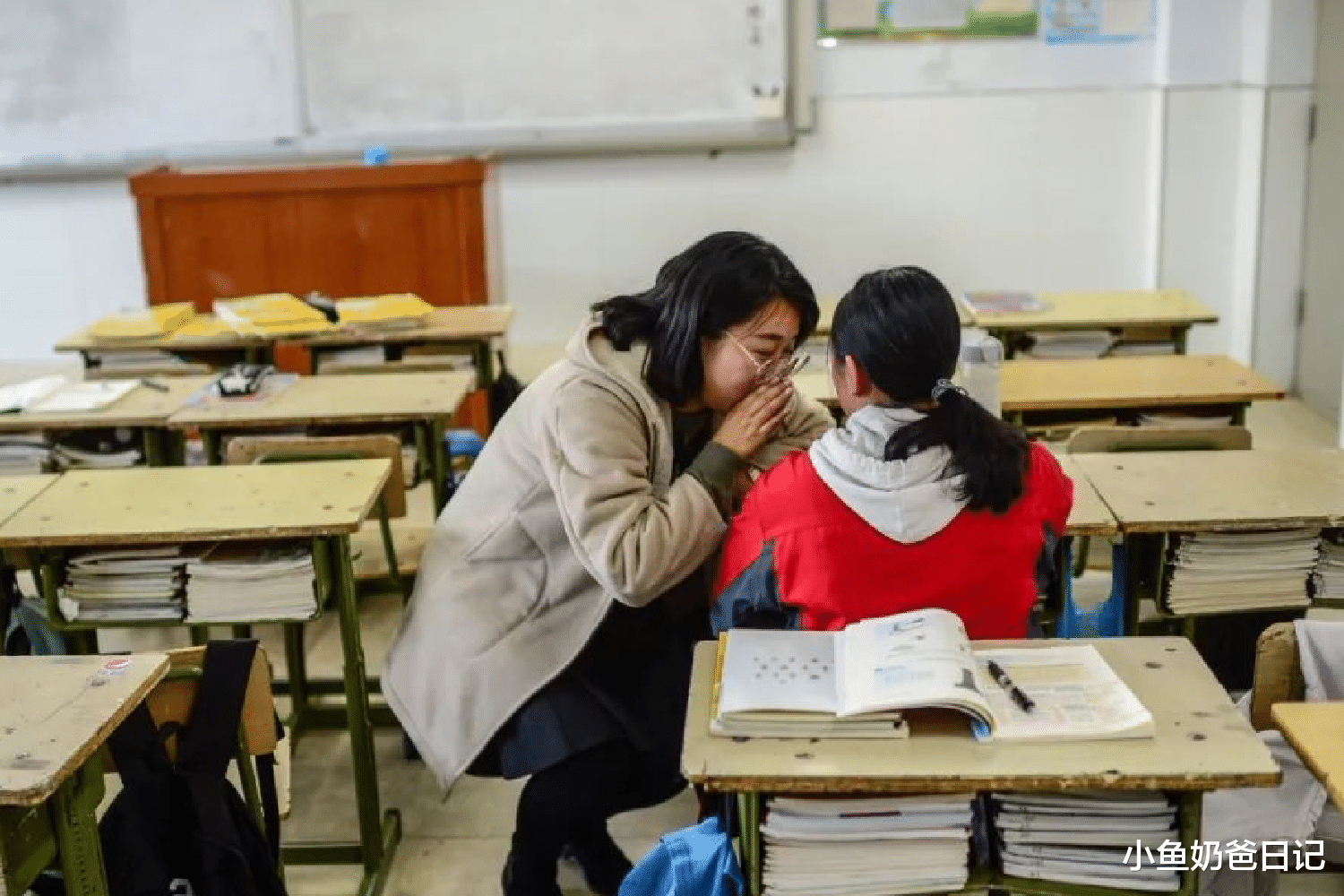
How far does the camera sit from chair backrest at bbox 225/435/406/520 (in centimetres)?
321

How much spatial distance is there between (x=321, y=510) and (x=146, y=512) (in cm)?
33

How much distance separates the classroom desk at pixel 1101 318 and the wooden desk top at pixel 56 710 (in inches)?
117

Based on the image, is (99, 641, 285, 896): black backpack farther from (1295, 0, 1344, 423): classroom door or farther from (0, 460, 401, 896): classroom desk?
(1295, 0, 1344, 423): classroom door

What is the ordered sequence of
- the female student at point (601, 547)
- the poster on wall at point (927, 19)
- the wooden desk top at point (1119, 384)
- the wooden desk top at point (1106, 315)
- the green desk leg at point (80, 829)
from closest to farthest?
the green desk leg at point (80, 829), the female student at point (601, 547), the wooden desk top at point (1119, 384), the wooden desk top at point (1106, 315), the poster on wall at point (927, 19)

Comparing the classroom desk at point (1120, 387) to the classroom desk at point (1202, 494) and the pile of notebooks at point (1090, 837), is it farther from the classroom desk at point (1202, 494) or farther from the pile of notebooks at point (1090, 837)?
the pile of notebooks at point (1090, 837)

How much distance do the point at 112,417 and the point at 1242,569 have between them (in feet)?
8.45

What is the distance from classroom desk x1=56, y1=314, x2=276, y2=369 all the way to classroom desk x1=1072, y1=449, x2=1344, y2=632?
256cm

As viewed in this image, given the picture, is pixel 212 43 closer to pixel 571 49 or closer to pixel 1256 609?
pixel 571 49

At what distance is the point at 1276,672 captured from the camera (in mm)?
2006

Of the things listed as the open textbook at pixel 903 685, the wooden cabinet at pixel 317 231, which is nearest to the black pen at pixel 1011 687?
the open textbook at pixel 903 685

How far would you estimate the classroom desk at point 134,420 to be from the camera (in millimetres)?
3730

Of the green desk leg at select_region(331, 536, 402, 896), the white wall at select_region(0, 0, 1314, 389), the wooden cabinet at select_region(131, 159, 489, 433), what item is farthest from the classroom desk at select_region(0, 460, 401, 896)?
the white wall at select_region(0, 0, 1314, 389)

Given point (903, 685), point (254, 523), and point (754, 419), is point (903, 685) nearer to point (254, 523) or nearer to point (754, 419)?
point (754, 419)

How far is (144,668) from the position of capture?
1.98 m
